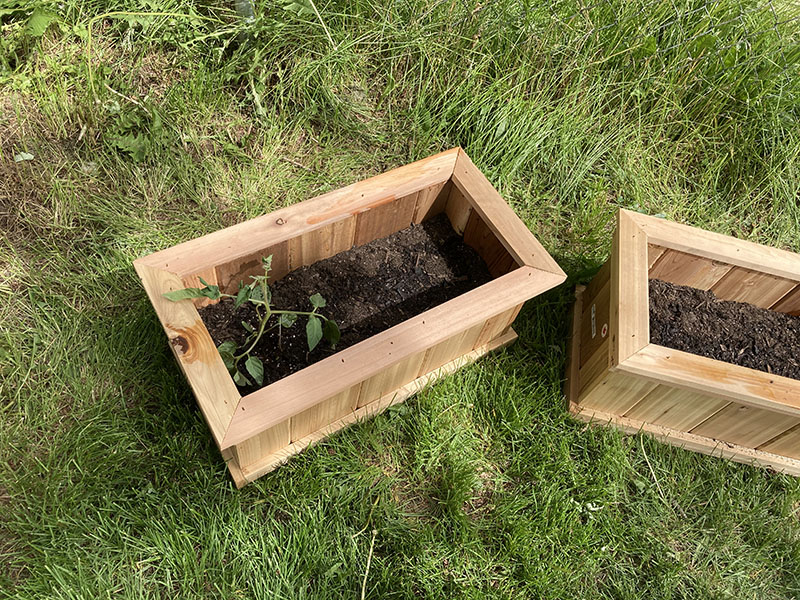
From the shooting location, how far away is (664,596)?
181 cm

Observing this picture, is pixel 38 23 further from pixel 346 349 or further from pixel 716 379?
pixel 716 379

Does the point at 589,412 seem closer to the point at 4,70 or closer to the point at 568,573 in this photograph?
the point at 568,573

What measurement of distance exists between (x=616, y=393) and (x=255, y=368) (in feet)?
3.61

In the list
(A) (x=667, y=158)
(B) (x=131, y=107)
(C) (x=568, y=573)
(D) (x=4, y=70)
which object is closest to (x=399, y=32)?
(B) (x=131, y=107)

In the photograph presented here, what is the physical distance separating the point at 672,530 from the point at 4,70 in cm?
292

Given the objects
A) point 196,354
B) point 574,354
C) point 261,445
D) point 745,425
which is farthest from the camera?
point 574,354

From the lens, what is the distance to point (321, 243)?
1.84m

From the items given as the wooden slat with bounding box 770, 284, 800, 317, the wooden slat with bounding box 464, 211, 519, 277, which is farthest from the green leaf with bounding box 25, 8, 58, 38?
the wooden slat with bounding box 770, 284, 800, 317

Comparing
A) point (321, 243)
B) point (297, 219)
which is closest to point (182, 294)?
point (297, 219)

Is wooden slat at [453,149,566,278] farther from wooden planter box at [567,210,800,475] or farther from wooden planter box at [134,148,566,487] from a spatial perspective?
wooden planter box at [567,210,800,475]

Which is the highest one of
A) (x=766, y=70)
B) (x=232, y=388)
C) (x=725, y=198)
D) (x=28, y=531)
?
(x=766, y=70)

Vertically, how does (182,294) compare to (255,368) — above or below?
above

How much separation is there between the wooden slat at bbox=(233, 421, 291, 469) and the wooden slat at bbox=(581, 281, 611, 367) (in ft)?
3.29

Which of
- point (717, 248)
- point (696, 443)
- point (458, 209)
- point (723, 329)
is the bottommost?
point (696, 443)
